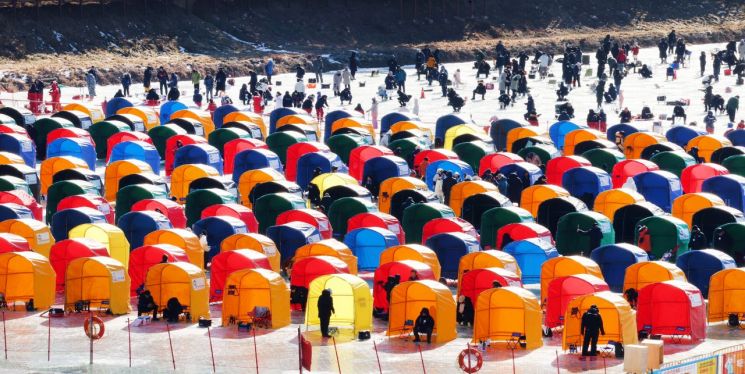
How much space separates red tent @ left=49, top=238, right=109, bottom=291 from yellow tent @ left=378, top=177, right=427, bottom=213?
1294 centimetres

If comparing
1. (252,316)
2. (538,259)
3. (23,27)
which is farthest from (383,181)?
(23,27)

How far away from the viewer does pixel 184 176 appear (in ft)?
201

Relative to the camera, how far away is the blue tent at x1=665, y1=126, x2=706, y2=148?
71125 mm

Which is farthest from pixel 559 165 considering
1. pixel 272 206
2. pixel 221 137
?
pixel 221 137

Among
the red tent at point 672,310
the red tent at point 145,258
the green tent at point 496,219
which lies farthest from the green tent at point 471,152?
the red tent at point 672,310

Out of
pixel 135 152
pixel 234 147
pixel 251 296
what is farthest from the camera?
pixel 234 147

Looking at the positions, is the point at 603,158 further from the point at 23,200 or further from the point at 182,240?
the point at 23,200

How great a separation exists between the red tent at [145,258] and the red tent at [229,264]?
1.06 metres

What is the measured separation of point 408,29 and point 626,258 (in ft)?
184

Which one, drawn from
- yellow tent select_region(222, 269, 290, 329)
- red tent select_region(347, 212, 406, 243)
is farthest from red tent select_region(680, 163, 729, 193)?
yellow tent select_region(222, 269, 290, 329)

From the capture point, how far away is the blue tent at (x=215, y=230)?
5334 centimetres

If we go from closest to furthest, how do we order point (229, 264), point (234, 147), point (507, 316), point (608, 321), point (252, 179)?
point (608, 321) < point (507, 316) < point (229, 264) < point (252, 179) < point (234, 147)

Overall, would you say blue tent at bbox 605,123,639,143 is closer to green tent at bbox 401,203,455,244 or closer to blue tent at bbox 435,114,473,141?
blue tent at bbox 435,114,473,141

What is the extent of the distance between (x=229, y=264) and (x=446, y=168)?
1566cm
